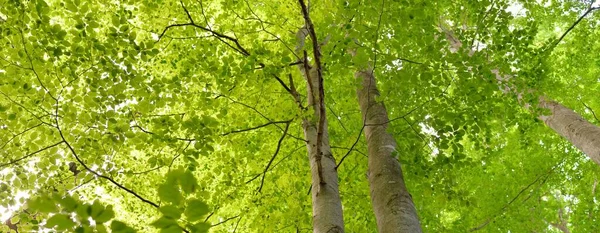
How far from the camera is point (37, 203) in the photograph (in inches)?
43.5

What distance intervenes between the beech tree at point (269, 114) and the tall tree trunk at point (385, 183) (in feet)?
0.05

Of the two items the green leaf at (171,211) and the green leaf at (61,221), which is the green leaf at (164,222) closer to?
the green leaf at (171,211)

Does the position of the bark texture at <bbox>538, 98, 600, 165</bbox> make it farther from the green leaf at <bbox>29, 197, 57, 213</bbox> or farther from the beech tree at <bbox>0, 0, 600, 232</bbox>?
the green leaf at <bbox>29, 197, 57, 213</bbox>

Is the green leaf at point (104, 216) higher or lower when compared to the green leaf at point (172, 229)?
higher

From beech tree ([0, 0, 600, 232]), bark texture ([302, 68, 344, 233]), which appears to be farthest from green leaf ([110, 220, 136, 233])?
bark texture ([302, 68, 344, 233])

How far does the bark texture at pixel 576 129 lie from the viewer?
5.35 m

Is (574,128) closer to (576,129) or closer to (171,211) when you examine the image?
(576,129)

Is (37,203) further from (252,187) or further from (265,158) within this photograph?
(252,187)

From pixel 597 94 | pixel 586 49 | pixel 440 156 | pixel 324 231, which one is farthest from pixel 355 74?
pixel 597 94

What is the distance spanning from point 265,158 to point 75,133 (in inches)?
89.0

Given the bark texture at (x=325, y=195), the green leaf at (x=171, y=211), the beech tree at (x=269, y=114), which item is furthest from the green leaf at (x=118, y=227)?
the bark texture at (x=325, y=195)

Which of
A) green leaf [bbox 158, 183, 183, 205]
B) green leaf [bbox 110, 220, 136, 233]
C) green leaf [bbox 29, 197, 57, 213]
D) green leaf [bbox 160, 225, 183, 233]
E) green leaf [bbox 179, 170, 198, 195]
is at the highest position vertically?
green leaf [bbox 179, 170, 198, 195]

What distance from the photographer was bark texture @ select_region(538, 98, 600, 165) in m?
5.35

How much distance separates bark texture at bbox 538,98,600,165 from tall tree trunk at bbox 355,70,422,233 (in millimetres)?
3006
